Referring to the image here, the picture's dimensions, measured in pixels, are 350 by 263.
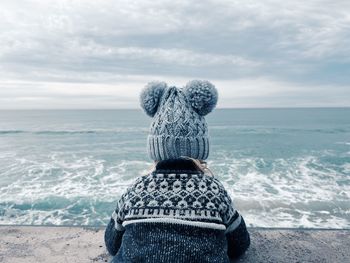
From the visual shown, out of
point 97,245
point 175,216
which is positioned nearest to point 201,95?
point 175,216

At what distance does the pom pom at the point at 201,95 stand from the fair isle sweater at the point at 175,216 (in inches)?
15.2

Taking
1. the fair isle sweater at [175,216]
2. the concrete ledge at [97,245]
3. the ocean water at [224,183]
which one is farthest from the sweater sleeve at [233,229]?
the ocean water at [224,183]

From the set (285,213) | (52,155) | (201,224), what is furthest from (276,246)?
(52,155)

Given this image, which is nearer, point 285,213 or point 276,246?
point 276,246

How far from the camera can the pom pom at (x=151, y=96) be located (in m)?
2.08

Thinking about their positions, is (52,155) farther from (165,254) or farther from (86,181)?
(165,254)

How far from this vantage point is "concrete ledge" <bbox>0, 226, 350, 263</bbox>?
8.18ft

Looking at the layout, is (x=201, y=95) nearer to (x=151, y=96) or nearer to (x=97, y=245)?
(x=151, y=96)

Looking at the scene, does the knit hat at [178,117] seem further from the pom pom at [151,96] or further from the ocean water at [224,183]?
the ocean water at [224,183]

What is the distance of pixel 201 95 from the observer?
6.56ft

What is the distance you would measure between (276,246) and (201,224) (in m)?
1.32

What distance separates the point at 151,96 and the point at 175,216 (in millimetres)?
766

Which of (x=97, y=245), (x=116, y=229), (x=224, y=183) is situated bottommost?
(x=224, y=183)

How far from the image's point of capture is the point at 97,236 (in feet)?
9.26
